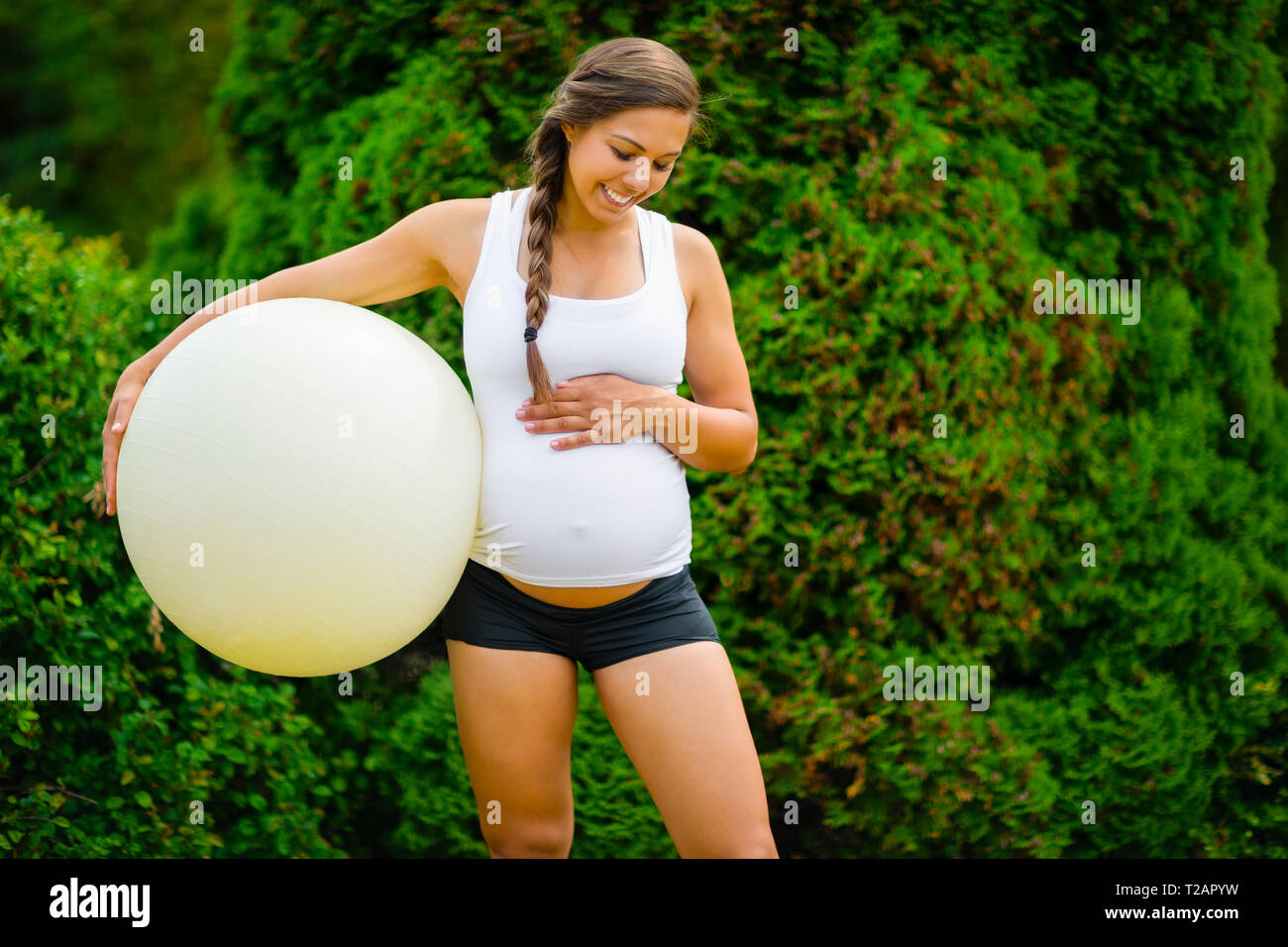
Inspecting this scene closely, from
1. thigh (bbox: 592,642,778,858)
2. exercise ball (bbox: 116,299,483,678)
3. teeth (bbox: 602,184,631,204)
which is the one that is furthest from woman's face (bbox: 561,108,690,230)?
thigh (bbox: 592,642,778,858)

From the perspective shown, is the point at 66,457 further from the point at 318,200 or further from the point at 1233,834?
the point at 1233,834

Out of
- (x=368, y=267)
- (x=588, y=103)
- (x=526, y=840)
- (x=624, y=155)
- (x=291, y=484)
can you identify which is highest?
(x=588, y=103)

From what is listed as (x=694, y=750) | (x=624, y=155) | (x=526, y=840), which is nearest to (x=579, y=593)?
(x=694, y=750)

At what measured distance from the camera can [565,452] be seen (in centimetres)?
244

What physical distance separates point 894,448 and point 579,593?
5.02 ft

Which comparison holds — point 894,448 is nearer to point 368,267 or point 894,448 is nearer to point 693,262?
point 693,262

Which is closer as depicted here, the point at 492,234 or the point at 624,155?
the point at 624,155

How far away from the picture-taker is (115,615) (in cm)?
343

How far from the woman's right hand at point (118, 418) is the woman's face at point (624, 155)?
1015 mm

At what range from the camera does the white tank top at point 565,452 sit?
2.44 meters

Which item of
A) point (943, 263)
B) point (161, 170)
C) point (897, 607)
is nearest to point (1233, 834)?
point (897, 607)

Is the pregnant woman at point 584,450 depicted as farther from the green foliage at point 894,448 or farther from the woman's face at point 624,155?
the green foliage at point 894,448
